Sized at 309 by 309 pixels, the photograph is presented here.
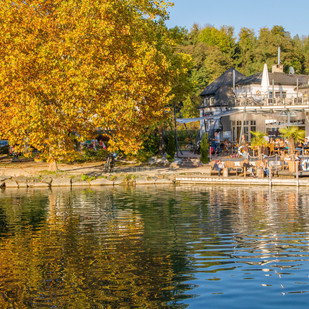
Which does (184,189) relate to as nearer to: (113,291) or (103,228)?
(103,228)

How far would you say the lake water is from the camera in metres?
9.41

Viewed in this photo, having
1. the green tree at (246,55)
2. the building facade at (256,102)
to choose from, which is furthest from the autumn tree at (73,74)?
the green tree at (246,55)

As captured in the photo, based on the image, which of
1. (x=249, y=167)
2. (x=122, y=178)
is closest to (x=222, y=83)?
(x=249, y=167)

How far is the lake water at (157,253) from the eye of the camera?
9414 mm

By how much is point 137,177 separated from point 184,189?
13.9ft

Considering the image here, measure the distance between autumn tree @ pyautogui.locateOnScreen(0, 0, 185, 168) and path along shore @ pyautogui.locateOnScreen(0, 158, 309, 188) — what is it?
1.80 metres

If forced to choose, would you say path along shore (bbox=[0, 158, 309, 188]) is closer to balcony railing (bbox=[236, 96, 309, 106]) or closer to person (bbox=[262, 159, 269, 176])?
person (bbox=[262, 159, 269, 176])

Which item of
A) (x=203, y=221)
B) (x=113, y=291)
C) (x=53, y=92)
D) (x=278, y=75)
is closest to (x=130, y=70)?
(x=53, y=92)

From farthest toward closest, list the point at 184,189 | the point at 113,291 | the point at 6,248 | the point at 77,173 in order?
1. the point at 77,173
2. the point at 184,189
3. the point at 6,248
4. the point at 113,291

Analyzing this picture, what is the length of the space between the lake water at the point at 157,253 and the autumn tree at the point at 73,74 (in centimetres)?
712

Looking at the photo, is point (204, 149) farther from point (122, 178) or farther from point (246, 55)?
point (246, 55)

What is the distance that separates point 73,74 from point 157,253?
57.9 ft

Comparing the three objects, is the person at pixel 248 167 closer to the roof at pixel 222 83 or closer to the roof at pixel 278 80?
the roof at pixel 278 80

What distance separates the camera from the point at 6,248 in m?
13.6
